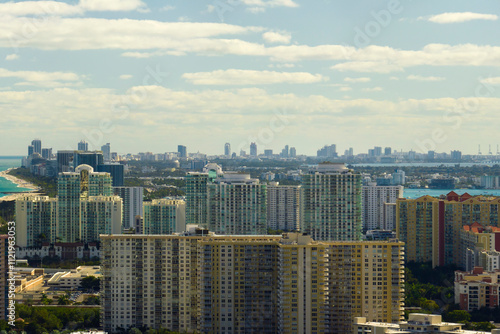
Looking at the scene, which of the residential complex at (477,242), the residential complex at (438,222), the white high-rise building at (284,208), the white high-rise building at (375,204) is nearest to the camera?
the residential complex at (477,242)

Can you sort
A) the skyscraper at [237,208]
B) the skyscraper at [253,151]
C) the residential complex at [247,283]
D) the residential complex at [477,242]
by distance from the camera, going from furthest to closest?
1. the skyscraper at [253,151]
2. the skyscraper at [237,208]
3. the residential complex at [477,242]
4. the residential complex at [247,283]

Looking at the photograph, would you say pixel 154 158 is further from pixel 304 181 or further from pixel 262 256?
pixel 262 256

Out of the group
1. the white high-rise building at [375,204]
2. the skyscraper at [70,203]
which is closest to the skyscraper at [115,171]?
the skyscraper at [70,203]

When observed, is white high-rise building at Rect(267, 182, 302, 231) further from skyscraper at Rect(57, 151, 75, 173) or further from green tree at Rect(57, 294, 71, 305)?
skyscraper at Rect(57, 151, 75, 173)

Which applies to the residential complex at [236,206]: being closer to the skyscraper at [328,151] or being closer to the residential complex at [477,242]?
the residential complex at [477,242]

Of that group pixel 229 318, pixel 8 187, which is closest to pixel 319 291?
pixel 229 318

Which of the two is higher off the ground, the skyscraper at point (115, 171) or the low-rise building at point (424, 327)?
the skyscraper at point (115, 171)

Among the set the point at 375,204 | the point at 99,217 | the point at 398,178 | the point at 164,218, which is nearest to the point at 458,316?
the point at 164,218

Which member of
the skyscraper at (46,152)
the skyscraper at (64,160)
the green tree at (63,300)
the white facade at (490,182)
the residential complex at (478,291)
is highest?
the skyscraper at (46,152)
